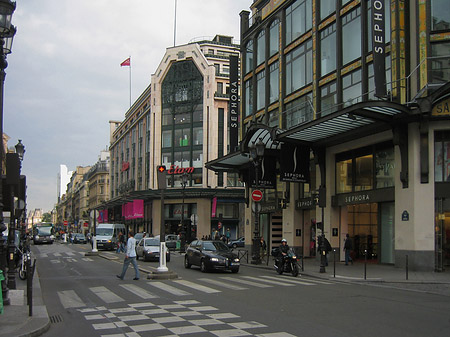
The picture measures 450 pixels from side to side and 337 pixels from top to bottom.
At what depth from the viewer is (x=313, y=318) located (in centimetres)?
1045

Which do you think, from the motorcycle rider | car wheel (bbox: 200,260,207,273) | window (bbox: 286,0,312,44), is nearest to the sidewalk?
car wheel (bbox: 200,260,207,273)

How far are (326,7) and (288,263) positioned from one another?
16.3 m

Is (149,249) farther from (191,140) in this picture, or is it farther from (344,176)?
(191,140)

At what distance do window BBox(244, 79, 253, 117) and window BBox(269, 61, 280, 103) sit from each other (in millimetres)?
3716

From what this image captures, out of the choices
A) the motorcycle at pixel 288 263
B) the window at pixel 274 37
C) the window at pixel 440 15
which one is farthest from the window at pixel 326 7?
the motorcycle at pixel 288 263

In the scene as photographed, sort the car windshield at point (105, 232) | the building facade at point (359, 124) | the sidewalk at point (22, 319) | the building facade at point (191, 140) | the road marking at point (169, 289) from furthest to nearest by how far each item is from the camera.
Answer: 1. the building facade at point (191, 140)
2. the car windshield at point (105, 232)
3. the building facade at point (359, 124)
4. the road marking at point (169, 289)
5. the sidewalk at point (22, 319)

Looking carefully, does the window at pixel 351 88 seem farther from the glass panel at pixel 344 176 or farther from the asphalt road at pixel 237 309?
the asphalt road at pixel 237 309

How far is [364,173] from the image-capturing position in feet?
89.7

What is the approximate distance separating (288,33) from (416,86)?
1372 cm

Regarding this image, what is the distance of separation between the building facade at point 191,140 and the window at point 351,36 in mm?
37608

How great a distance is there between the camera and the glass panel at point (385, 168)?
2502 centimetres

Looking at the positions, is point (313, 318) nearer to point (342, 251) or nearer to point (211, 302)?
point (211, 302)

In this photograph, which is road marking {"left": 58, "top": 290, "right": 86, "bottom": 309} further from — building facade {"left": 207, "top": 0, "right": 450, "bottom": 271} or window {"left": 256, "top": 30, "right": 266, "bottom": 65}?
window {"left": 256, "top": 30, "right": 266, "bottom": 65}

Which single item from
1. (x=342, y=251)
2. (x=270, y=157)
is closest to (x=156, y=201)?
(x=270, y=157)
